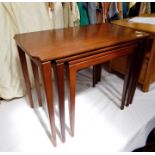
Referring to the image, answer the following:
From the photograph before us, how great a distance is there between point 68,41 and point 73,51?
0.16 m

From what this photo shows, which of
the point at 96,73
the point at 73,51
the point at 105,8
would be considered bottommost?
the point at 96,73

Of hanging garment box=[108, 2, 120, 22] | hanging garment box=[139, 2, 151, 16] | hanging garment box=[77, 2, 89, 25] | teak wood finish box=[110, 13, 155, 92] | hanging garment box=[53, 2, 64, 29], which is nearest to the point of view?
teak wood finish box=[110, 13, 155, 92]

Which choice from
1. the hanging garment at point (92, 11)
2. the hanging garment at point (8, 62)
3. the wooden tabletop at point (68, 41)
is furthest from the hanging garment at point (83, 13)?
the hanging garment at point (8, 62)

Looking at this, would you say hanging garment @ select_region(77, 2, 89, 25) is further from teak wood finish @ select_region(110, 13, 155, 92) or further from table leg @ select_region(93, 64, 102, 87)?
table leg @ select_region(93, 64, 102, 87)

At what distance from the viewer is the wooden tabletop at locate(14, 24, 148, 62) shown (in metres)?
0.73

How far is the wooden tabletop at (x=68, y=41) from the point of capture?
73 centimetres

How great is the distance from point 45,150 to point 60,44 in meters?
0.62

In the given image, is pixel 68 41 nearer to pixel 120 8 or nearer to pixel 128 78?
pixel 128 78

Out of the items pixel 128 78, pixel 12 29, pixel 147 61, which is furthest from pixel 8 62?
pixel 147 61

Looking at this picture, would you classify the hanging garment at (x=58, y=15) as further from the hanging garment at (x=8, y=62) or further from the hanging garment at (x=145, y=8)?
the hanging garment at (x=145, y=8)

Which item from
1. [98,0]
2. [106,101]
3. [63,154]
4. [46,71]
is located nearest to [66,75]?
[46,71]

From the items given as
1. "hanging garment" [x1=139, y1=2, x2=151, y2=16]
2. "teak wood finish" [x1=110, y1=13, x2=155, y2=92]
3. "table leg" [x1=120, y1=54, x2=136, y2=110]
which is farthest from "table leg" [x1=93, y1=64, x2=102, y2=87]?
"hanging garment" [x1=139, y1=2, x2=151, y2=16]

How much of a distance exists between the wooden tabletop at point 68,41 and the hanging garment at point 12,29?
0.26m

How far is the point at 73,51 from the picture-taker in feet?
2.43
